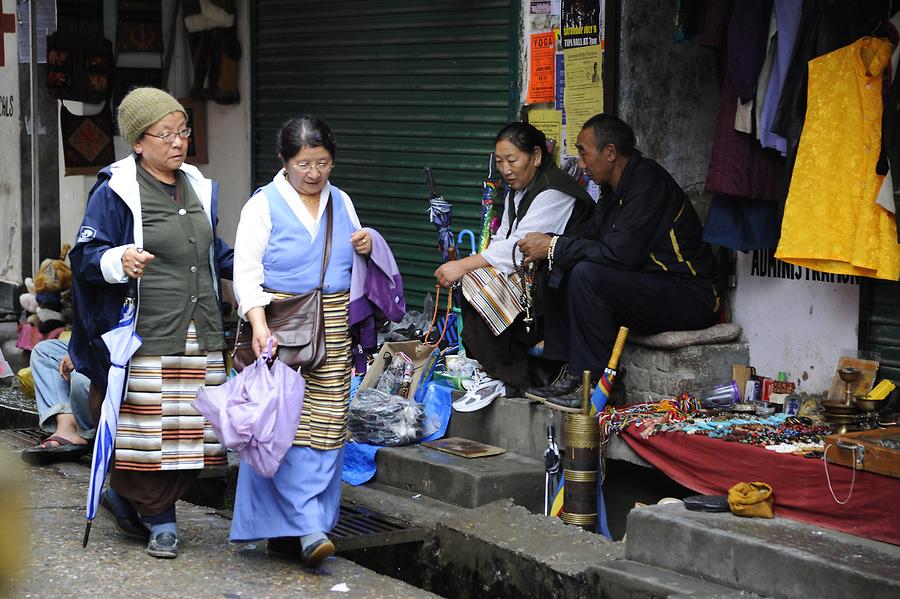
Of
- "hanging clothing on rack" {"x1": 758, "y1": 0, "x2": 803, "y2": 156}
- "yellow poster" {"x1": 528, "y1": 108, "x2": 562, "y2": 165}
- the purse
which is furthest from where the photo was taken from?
"yellow poster" {"x1": 528, "y1": 108, "x2": 562, "y2": 165}

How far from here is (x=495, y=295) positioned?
6469 mm

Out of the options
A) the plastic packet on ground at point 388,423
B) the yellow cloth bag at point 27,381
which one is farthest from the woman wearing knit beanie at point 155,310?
the yellow cloth bag at point 27,381

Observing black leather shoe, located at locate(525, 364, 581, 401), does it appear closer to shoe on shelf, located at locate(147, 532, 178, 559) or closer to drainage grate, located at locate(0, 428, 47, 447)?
shoe on shelf, located at locate(147, 532, 178, 559)

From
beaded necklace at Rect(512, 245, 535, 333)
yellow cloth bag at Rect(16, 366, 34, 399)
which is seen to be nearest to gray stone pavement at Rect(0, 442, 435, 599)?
beaded necklace at Rect(512, 245, 535, 333)

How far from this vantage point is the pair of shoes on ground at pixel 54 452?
7.02m

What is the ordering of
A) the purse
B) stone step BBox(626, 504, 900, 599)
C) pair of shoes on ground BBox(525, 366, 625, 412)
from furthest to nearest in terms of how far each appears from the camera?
1. pair of shoes on ground BBox(525, 366, 625, 412)
2. the purse
3. stone step BBox(626, 504, 900, 599)

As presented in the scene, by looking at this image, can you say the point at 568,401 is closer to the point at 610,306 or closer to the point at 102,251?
the point at 610,306

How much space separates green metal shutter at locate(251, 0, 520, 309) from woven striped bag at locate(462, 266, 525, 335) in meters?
1.50

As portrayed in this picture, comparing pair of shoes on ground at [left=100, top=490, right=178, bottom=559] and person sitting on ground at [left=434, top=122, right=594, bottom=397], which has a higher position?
person sitting on ground at [left=434, top=122, right=594, bottom=397]

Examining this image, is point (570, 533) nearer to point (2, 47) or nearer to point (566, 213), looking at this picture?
point (566, 213)

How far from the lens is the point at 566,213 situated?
6.57 metres

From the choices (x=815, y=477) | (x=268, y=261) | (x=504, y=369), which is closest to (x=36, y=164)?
(x=504, y=369)

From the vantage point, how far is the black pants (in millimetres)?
6071

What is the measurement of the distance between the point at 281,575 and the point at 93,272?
141 cm
